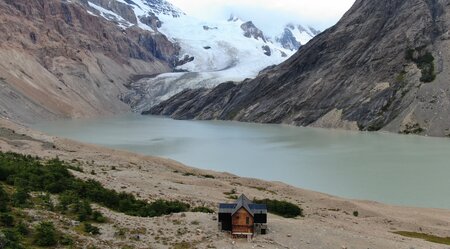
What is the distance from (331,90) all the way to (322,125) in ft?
43.7

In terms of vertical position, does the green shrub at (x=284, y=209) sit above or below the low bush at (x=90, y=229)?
above

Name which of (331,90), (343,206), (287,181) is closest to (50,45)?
(331,90)

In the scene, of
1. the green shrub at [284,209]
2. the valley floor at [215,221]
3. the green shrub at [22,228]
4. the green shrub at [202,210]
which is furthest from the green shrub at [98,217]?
the green shrub at [284,209]

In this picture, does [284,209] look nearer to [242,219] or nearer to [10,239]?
[242,219]

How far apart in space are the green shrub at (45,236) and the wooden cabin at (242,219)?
8052 mm

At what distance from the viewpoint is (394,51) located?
4983 inches

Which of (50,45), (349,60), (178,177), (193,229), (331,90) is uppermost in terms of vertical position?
(50,45)

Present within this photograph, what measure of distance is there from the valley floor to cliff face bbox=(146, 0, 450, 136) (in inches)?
2510

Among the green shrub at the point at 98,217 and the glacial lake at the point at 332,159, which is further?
the glacial lake at the point at 332,159

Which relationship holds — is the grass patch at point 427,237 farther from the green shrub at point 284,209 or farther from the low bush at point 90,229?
the low bush at point 90,229

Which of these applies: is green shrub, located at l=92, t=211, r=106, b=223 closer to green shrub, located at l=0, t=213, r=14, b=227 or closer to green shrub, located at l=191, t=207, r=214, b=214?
green shrub, located at l=0, t=213, r=14, b=227

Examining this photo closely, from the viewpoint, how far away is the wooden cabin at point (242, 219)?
23016 millimetres

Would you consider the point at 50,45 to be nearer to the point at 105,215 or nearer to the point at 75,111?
the point at 75,111

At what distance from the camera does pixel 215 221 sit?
2467 centimetres
